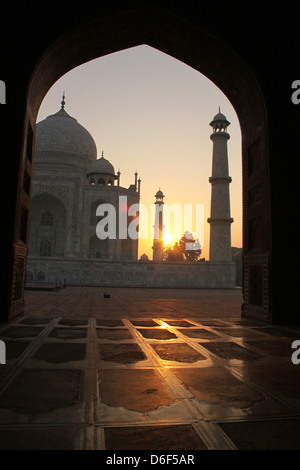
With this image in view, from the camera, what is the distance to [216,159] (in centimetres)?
2412

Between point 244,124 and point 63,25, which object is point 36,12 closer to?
point 63,25

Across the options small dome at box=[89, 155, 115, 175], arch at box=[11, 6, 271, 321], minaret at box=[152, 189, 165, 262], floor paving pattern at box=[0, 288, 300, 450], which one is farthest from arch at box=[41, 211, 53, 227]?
floor paving pattern at box=[0, 288, 300, 450]

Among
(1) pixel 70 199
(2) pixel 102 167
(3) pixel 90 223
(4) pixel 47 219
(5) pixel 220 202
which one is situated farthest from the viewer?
(2) pixel 102 167

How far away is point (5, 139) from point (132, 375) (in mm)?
3852

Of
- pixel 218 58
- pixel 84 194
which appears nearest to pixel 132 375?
pixel 218 58

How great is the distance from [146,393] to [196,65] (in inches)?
253

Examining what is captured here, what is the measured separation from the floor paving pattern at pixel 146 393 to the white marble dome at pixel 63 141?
1176 inches

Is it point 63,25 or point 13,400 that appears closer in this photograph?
point 13,400

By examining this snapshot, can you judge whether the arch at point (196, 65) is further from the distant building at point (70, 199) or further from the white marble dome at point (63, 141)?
the white marble dome at point (63, 141)

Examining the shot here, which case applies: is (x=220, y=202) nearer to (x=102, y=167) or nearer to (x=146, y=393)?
(x=102, y=167)

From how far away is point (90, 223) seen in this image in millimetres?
28953

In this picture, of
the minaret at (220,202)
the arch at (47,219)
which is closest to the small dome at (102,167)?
the arch at (47,219)

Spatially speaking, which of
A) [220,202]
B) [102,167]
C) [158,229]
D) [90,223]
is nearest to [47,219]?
[90,223]

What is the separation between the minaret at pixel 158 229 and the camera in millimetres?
33219
